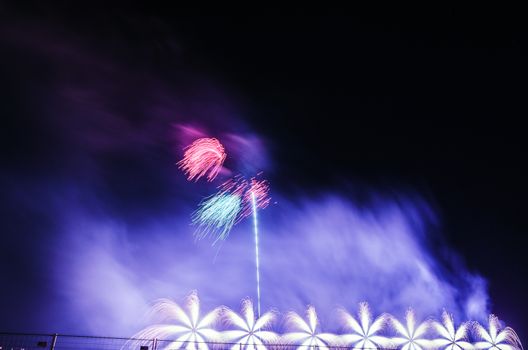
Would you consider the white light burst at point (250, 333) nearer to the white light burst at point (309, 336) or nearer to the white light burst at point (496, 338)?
the white light burst at point (309, 336)

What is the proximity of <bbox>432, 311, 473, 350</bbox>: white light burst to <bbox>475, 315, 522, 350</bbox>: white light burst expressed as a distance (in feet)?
4.77

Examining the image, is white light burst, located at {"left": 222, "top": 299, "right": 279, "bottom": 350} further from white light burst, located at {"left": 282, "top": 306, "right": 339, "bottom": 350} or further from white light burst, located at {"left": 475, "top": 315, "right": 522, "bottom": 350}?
white light burst, located at {"left": 475, "top": 315, "right": 522, "bottom": 350}

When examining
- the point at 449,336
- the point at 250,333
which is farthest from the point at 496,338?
the point at 250,333

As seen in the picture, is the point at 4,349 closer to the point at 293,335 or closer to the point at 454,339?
the point at 293,335

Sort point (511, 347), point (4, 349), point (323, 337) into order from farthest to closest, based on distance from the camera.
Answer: point (511, 347) < point (323, 337) < point (4, 349)

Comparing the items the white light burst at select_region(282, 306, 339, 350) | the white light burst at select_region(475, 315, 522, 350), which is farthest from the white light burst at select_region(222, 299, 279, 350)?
the white light burst at select_region(475, 315, 522, 350)

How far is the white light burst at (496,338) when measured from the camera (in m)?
39.2

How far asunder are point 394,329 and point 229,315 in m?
16.4

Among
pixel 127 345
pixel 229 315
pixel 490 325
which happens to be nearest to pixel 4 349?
pixel 127 345

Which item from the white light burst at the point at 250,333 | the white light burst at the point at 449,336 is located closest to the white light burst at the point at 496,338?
the white light burst at the point at 449,336

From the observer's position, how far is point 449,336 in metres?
38.1

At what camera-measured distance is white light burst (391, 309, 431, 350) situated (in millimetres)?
35631

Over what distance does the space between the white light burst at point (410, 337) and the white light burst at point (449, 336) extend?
54.3 inches

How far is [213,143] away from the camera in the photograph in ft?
93.8
